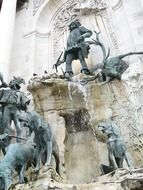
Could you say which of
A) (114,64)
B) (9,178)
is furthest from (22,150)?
(114,64)

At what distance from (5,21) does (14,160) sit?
6.89m

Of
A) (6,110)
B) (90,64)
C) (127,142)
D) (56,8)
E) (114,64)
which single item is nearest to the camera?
(127,142)

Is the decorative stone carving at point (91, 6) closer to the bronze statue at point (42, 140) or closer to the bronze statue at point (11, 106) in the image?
the bronze statue at point (11, 106)

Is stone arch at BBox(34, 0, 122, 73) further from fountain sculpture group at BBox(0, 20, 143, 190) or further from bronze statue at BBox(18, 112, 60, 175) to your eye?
bronze statue at BBox(18, 112, 60, 175)

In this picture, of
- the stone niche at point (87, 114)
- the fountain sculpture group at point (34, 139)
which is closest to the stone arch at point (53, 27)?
the fountain sculpture group at point (34, 139)

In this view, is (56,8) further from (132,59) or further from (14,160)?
(14,160)

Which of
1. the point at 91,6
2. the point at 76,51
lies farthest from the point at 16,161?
the point at 91,6

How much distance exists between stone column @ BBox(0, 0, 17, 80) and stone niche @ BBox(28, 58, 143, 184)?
217cm

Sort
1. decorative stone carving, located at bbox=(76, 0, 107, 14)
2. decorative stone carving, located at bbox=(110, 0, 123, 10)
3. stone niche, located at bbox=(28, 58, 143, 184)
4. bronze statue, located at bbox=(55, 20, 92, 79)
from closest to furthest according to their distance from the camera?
stone niche, located at bbox=(28, 58, 143, 184), bronze statue, located at bbox=(55, 20, 92, 79), decorative stone carving, located at bbox=(110, 0, 123, 10), decorative stone carving, located at bbox=(76, 0, 107, 14)

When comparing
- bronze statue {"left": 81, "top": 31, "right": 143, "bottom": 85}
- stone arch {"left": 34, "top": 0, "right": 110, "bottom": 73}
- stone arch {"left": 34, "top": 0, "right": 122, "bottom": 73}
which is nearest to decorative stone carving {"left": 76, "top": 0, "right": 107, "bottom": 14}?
stone arch {"left": 34, "top": 0, "right": 122, "bottom": 73}

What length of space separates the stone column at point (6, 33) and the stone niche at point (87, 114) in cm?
217

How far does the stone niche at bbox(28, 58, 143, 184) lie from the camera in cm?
699

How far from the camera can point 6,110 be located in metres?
7.38

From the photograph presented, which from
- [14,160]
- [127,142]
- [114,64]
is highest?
[114,64]
